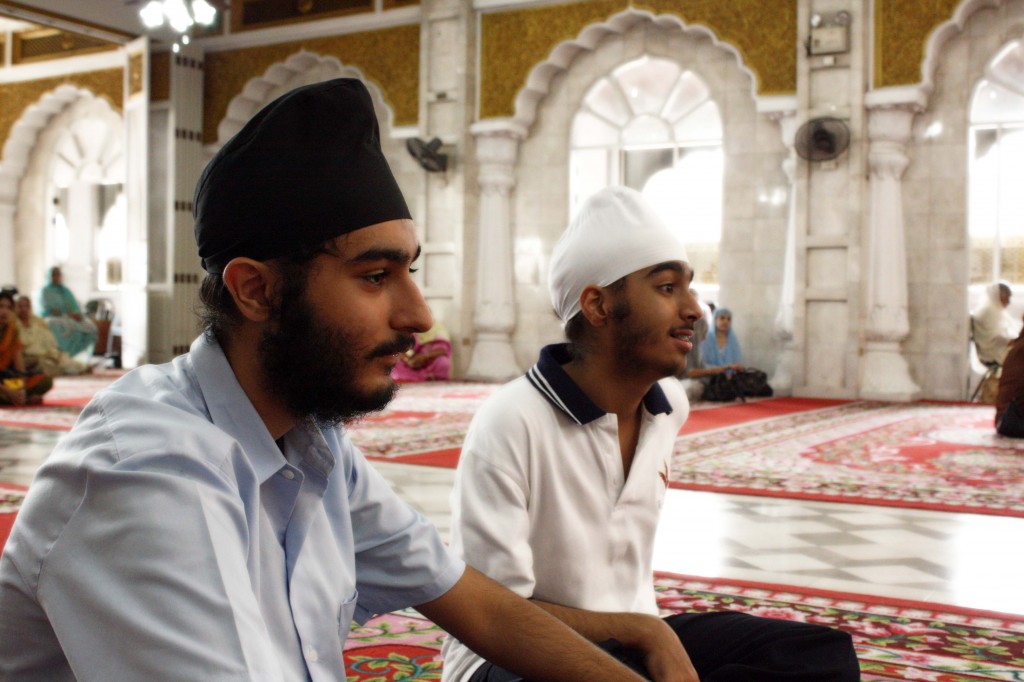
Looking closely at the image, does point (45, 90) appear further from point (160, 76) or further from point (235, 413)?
point (235, 413)

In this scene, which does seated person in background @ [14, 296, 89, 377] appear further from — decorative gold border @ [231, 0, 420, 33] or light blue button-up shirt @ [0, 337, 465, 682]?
light blue button-up shirt @ [0, 337, 465, 682]

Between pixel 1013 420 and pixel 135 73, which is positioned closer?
pixel 1013 420

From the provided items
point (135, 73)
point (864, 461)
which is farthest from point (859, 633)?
point (135, 73)

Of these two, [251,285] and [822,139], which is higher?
[822,139]

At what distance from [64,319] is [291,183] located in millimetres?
10424

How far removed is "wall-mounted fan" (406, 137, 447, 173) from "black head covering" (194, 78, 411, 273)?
348 inches

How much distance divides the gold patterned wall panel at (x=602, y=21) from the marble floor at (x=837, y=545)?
5.48 meters

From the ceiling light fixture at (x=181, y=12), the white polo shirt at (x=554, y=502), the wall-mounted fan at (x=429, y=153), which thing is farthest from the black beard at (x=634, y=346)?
the wall-mounted fan at (x=429, y=153)

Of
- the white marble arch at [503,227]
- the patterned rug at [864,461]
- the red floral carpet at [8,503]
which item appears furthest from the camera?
the white marble arch at [503,227]

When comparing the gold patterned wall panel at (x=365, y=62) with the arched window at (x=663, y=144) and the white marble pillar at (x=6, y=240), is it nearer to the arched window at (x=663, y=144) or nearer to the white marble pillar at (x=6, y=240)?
the arched window at (x=663, y=144)

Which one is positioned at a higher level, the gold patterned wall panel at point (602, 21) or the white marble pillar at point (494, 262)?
the gold patterned wall panel at point (602, 21)

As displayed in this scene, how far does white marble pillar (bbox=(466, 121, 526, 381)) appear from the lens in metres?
9.62

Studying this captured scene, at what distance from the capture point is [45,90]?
1216 centimetres

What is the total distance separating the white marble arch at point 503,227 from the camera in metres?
9.53
